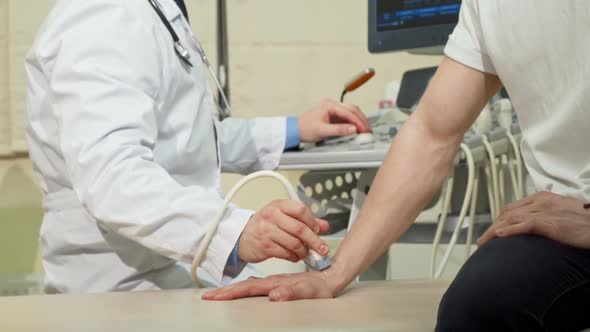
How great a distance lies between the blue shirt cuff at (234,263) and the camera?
3.85ft

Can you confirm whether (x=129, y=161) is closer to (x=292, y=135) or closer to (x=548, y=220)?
(x=548, y=220)

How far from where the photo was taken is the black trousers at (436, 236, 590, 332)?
2.55 ft

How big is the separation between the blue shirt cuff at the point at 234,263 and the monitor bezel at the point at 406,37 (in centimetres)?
109

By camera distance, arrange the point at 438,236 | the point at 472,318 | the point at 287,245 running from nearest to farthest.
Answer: the point at 472,318 → the point at 287,245 → the point at 438,236

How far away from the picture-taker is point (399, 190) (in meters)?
1.19

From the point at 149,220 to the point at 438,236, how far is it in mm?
857

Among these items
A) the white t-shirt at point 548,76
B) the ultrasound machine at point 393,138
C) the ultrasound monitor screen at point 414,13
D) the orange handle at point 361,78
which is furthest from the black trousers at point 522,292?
the ultrasound monitor screen at point 414,13

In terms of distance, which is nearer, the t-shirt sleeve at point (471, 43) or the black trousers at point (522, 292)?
the black trousers at point (522, 292)

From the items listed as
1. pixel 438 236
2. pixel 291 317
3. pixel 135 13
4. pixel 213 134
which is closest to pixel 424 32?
pixel 438 236

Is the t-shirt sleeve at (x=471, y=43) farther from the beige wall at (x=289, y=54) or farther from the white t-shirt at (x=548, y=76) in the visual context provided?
the beige wall at (x=289, y=54)

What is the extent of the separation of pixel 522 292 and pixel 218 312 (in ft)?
1.14

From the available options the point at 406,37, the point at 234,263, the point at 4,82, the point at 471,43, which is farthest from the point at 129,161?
the point at 4,82

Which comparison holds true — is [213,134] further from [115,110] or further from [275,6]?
[275,6]

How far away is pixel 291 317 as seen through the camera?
916 millimetres
